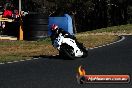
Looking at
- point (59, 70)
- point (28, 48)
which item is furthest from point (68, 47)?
point (28, 48)

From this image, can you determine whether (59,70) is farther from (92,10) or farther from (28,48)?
(92,10)

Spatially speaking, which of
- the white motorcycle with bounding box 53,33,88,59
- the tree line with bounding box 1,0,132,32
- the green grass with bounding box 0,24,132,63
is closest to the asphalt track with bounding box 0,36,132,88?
the white motorcycle with bounding box 53,33,88,59

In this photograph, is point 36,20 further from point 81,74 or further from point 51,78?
point 81,74

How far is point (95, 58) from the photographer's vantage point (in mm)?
15992

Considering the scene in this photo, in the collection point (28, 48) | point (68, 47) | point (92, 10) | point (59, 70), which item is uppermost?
point (68, 47)

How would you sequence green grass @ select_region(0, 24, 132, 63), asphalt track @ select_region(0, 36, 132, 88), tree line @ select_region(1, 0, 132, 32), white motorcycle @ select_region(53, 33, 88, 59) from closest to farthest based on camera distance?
asphalt track @ select_region(0, 36, 132, 88) → white motorcycle @ select_region(53, 33, 88, 59) → green grass @ select_region(0, 24, 132, 63) → tree line @ select_region(1, 0, 132, 32)

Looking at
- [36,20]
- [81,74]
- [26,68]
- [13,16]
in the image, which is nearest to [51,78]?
[26,68]

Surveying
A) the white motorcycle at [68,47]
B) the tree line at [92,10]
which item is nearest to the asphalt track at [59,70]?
the white motorcycle at [68,47]

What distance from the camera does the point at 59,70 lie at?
13.4 meters

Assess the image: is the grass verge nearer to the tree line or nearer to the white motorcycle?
the white motorcycle

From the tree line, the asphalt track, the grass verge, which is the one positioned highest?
the asphalt track

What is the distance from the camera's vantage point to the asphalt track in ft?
36.4

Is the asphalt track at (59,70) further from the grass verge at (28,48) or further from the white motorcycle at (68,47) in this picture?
the grass verge at (28,48)

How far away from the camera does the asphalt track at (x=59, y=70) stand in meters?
11.1
